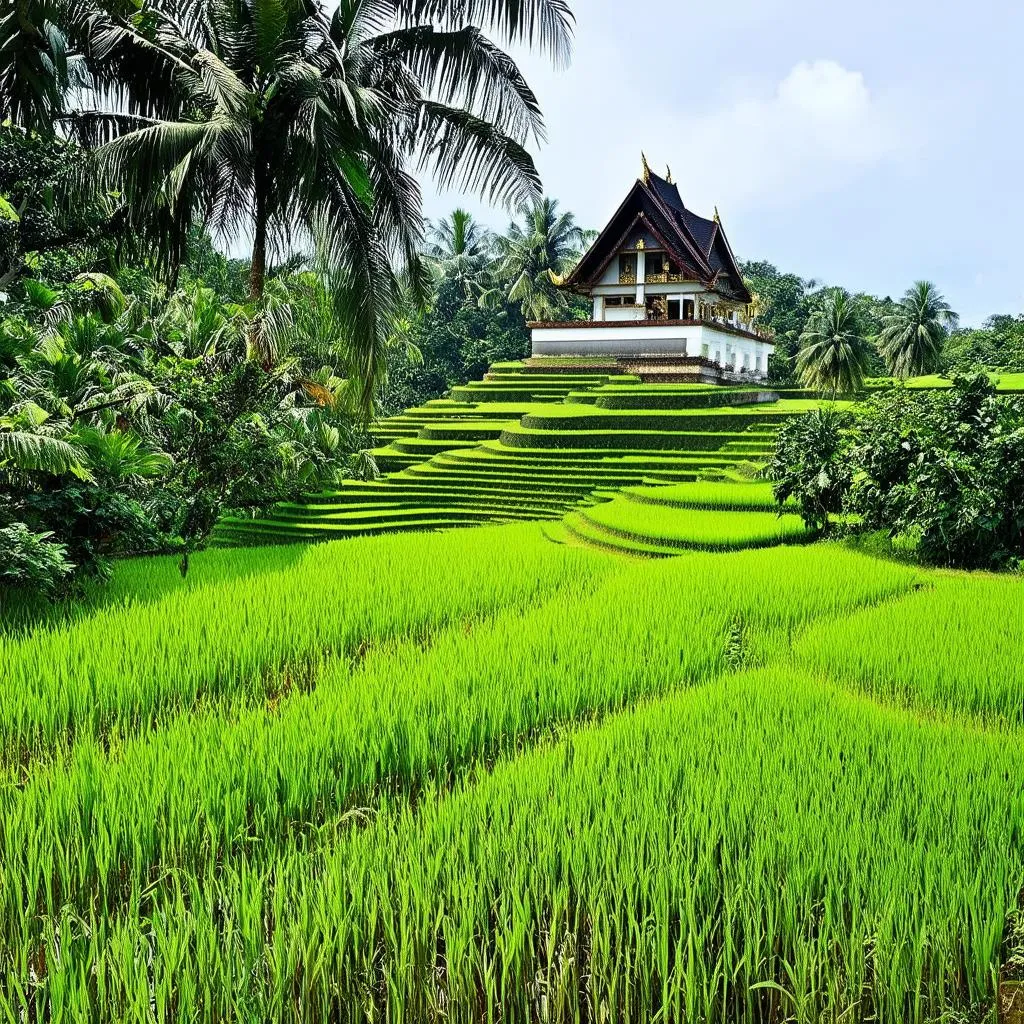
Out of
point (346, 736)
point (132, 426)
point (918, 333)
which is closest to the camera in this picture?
point (346, 736)

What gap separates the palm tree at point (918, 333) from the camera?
36.2m

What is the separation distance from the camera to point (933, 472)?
843 cm

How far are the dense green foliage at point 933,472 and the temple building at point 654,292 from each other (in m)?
18.0

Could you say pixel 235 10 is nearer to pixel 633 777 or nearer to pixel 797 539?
pixel 797 539

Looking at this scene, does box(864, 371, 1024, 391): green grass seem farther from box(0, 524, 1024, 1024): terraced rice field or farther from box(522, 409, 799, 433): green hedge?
box(0, 524, 1024, 1024): terraced rice field

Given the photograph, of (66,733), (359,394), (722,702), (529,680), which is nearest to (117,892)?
(66,733)

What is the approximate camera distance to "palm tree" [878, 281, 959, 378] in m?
36.2

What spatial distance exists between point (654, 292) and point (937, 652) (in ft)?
91.6

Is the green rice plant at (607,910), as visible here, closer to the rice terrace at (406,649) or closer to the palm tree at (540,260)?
the rice terrace at (406,649)

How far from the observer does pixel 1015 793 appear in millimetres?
3160

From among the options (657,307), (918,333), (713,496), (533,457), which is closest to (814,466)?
(713,496)

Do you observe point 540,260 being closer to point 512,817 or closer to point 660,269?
point 660,269

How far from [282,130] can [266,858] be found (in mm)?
8678

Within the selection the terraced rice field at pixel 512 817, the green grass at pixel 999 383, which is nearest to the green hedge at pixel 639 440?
the green grass at pixel 999 383
